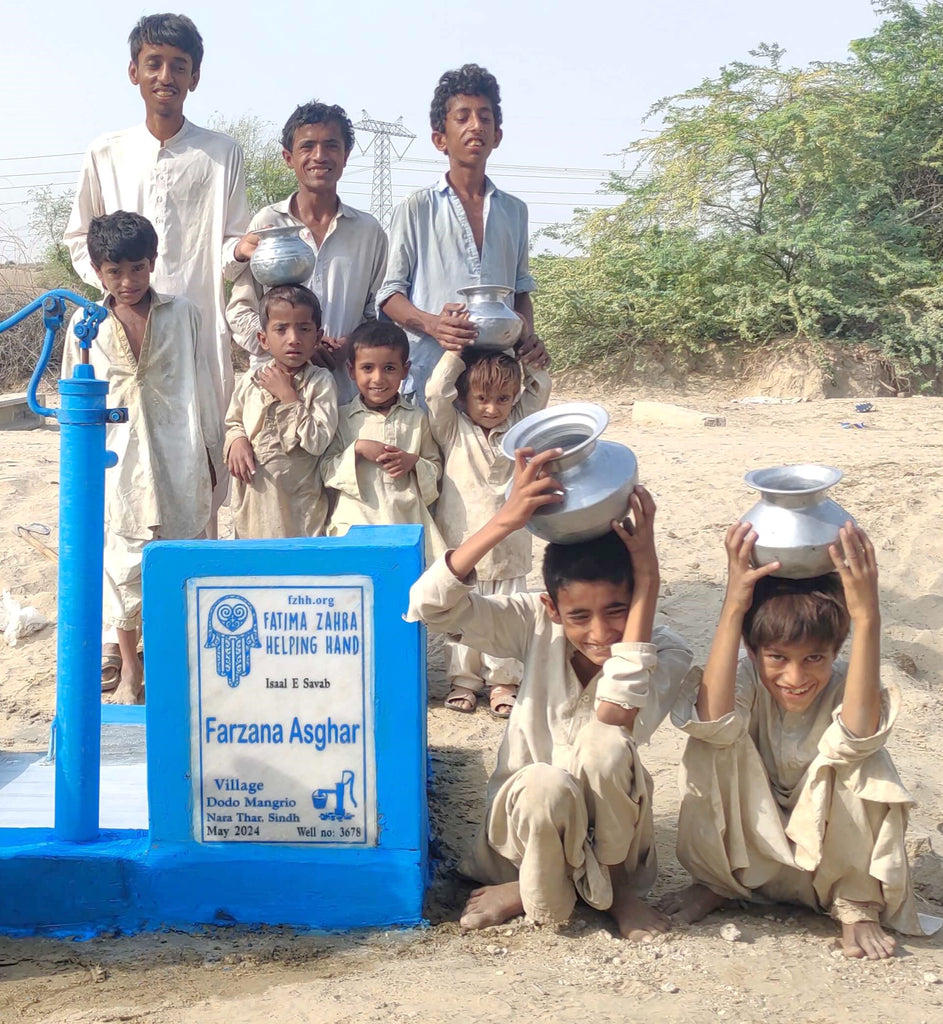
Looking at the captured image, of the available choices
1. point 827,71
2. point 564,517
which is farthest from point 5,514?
point 827,71

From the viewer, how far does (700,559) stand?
5.59 metres

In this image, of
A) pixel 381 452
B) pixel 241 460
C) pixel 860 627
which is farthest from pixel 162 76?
pixel 860 627

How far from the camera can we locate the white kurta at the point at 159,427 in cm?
392

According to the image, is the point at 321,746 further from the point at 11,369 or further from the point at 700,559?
the point at 11,369

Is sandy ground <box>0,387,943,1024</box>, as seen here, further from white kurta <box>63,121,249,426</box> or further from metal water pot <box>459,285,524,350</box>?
white kurta <box>63,121,249,426</box>

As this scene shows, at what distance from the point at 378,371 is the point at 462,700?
123 cm

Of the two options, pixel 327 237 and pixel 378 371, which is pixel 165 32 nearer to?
pixel 327 237

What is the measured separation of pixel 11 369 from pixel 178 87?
10.3 meters

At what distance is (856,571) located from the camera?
2.40m

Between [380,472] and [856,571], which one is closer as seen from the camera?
[856,571]

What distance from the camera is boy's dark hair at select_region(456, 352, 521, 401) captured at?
391cm

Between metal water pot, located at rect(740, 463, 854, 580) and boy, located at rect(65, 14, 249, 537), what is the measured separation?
7.66 ft

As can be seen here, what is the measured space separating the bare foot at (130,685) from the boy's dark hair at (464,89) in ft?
7.52

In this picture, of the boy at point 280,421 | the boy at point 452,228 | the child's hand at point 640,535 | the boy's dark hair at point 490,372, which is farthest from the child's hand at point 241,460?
the child's hand at point 640,535
